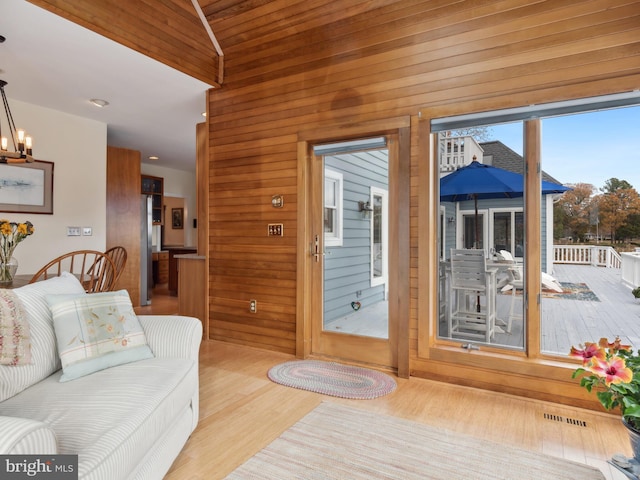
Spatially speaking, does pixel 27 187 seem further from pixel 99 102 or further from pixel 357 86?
pixel 357 86

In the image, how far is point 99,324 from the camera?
2049 millimetres

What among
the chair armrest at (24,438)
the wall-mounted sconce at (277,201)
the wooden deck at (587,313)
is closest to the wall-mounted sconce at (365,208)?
the wall-mounted sconce at (277,201)

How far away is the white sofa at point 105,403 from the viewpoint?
A: 127cm

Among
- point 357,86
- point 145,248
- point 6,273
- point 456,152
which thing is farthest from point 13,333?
point 145,248

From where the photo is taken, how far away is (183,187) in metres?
9.45

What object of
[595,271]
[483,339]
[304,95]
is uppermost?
[304,95]

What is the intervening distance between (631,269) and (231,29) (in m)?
4.14

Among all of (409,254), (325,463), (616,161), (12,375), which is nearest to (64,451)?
(12,375)

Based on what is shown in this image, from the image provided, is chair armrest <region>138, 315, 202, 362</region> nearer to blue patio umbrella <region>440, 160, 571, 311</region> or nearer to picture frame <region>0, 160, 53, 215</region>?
blue patio umbrella <region>440, 160, 571, 311</region>

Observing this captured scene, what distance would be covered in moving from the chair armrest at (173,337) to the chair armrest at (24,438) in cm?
108

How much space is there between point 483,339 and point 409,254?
90cm

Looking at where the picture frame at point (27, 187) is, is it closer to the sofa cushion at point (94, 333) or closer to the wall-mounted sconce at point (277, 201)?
the wall-mounted sconce at point (277, 201)

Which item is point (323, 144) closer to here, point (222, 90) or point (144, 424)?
point (222, 90)

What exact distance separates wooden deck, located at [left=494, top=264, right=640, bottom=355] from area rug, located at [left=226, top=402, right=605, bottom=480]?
105 centimetres
